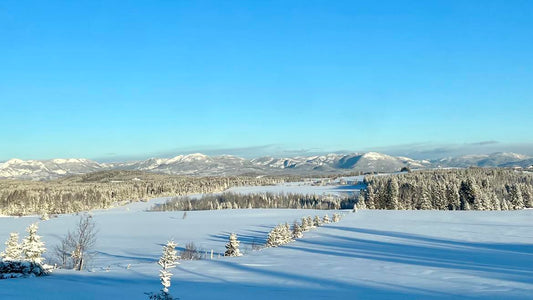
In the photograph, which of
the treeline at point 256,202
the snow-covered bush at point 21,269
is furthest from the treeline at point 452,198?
the snow-covered bush at point 21,269

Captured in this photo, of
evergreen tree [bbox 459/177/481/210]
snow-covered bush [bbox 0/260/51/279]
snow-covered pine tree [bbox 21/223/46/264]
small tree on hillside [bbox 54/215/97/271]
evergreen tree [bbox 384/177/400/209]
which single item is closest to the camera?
snow-covered bush [bbox 0/260/51/279]

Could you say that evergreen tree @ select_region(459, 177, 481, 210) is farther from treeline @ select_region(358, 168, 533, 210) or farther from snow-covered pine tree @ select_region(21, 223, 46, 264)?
snow-covered pine tree @ select_region(21, 223, 46, 264)

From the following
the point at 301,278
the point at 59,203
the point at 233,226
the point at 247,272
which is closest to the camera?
the point at 301,278

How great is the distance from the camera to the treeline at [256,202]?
11329 cm

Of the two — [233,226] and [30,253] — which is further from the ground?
[30,253]

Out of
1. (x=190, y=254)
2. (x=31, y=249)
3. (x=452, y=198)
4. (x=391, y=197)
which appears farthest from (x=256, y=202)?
(x=31, y=249)

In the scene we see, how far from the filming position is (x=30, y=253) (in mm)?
15727

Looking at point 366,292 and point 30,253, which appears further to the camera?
point 30,253

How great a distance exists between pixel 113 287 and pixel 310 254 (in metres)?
12.1

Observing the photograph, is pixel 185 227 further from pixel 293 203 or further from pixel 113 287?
pixel 293 203

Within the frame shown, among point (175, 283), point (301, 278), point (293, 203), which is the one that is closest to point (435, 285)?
point (301, 278)

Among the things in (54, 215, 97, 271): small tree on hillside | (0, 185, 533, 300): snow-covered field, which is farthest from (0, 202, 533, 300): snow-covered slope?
(54, 215, 97, 271): small tree on hillside

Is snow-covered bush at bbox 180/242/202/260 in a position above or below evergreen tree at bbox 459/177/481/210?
below

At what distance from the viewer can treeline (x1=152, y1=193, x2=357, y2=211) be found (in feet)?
372
